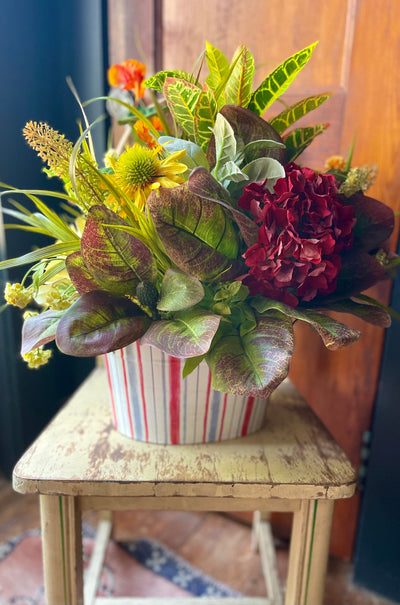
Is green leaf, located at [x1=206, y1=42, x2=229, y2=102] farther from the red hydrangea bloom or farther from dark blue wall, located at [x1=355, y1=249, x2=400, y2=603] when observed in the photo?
dark blue wall, located at [x1=355, y1=249, x2=400, y2=603]

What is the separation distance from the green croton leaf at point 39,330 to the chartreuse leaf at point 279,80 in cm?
32

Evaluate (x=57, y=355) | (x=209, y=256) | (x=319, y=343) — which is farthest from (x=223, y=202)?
(x=57, y=355)

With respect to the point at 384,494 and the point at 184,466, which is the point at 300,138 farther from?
the point at 384,494

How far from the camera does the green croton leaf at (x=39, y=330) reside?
42 centimetres

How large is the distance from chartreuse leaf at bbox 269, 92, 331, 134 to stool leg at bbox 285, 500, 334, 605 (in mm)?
436

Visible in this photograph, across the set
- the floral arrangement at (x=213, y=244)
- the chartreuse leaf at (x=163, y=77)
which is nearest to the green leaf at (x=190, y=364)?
the floral arrangement at (x=213, y=244)

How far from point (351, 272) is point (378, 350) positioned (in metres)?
0.37

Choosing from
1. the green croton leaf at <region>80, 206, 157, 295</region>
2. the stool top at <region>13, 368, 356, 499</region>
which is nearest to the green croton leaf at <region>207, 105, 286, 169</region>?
the green croton leaf at <region>80, 206, 157, 295</region>

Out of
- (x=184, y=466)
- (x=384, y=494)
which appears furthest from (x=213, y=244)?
(x=384, y=494)

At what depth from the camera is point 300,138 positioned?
0.51 meters

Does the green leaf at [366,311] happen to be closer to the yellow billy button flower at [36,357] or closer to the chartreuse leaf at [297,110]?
the chartreuse leaf at [297,110]

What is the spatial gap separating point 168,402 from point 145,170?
26cm

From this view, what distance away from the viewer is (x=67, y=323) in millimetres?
393

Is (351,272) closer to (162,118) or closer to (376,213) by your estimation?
(376,213)
